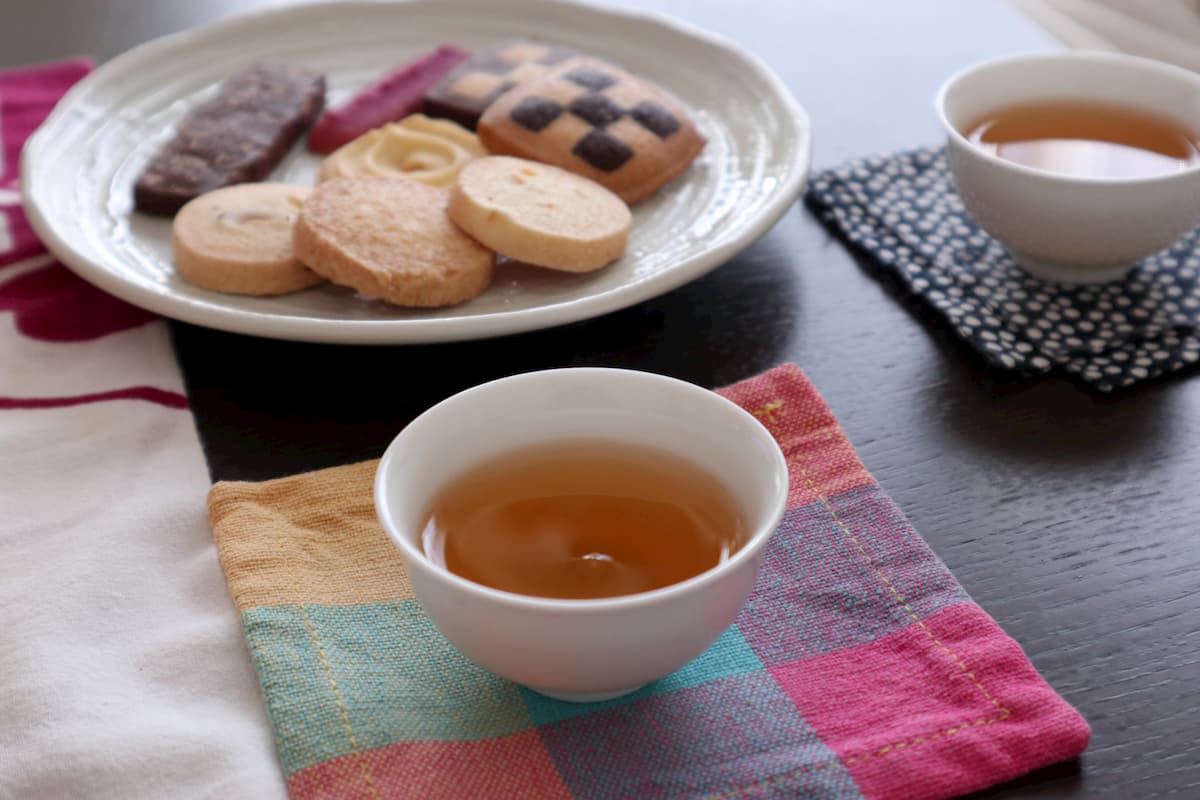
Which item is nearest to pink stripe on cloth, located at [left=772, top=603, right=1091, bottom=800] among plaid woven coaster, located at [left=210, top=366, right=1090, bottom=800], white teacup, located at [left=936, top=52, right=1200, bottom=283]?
plaid woven coaster, located at [left=210, top=366, right=1090, bottom=800]

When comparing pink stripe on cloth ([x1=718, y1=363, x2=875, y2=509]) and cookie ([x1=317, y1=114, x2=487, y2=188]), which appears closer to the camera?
pink stripe on cloth ([x1=718, y1=363, x2=875, y2=509])

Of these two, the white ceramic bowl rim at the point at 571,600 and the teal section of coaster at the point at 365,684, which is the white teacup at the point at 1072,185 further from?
the teal section of coaster at the point at 365,684

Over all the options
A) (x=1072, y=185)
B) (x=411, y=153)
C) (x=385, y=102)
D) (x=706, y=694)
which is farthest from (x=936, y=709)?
(x=385, y=102)

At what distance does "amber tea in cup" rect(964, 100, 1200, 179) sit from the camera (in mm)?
1004

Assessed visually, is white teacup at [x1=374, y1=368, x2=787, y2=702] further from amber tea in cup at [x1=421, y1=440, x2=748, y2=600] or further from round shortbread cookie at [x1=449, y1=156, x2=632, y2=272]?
round shortbread cookie at [x1=449, y1=156, x2=632, y2=272]

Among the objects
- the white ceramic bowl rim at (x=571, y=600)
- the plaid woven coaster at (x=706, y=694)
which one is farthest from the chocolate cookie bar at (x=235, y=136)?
the white ceramic bowl rim at (x=571, y=600)

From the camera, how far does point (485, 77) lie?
Result: 1.21m

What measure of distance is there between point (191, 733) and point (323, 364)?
1.20 feet

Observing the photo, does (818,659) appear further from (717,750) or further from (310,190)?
(310,190)

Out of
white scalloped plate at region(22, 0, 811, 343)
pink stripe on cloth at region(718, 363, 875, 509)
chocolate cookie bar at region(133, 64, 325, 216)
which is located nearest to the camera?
pink stripe on cloth at region(718, 363, 875, 509)

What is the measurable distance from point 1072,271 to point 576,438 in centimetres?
53

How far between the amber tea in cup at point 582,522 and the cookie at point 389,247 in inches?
10.9

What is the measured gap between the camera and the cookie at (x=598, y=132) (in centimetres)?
108

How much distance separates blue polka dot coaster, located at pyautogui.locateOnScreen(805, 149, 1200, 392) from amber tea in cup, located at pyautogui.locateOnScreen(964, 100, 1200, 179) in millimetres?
68
